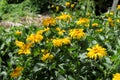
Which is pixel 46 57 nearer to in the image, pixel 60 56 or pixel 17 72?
pixel 60 56

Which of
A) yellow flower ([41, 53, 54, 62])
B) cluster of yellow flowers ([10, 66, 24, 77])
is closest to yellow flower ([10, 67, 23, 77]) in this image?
cluster of yellow flowers ([10, 66, 24, 77])

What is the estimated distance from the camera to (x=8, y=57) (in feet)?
9.40

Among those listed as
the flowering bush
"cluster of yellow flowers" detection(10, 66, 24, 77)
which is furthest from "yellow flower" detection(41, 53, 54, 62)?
"cluster of yellow flowers" detection(10, 66, 24, 77)

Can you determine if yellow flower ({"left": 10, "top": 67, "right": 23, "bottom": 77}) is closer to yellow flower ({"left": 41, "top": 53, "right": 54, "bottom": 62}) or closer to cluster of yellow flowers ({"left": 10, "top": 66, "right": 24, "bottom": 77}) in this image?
cluster of yellow flowers ({"left": 10, "top": 66, "right": 24, "bottom": 77})

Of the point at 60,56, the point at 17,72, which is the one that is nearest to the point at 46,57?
the point at 60,56

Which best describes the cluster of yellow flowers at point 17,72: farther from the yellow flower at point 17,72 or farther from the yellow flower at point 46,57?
the yellow flower at point 46,57

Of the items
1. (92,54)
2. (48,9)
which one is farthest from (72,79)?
(48,9)

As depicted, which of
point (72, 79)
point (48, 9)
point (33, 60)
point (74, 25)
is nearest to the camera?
point (72, 79)

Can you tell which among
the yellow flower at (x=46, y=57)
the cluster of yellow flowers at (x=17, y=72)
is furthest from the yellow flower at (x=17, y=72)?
the yellow flower at (x=46, y=57)

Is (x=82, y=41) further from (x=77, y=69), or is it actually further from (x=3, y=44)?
(x=3, y=44)

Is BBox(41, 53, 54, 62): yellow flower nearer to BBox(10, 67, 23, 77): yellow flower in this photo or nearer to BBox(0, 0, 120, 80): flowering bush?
BBox(0, 0, 120, 80): flowering bush

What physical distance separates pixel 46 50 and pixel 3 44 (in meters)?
0.46

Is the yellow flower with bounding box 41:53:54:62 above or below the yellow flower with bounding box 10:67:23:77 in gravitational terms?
above

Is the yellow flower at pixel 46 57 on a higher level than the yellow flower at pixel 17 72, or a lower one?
higher
